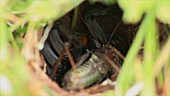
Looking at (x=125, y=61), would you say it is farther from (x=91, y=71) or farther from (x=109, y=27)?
(x=109, y=27)

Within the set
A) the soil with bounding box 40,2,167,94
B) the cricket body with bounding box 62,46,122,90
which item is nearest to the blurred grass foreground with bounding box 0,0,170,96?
the cricket body with bounding box 62,46,122,90

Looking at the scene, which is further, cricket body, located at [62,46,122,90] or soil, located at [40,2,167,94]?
soil, located at [40,2,167,94]

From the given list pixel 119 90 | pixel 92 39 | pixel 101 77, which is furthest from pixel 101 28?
pixel 119 90

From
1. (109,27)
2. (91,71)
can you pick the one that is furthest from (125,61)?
(109,27)

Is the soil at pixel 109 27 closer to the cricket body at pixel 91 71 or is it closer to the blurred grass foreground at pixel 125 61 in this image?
the cricket body at pixel 91 71

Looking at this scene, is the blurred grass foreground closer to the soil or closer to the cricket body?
the cricket body

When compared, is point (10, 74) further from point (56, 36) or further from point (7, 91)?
point (56, 36)
